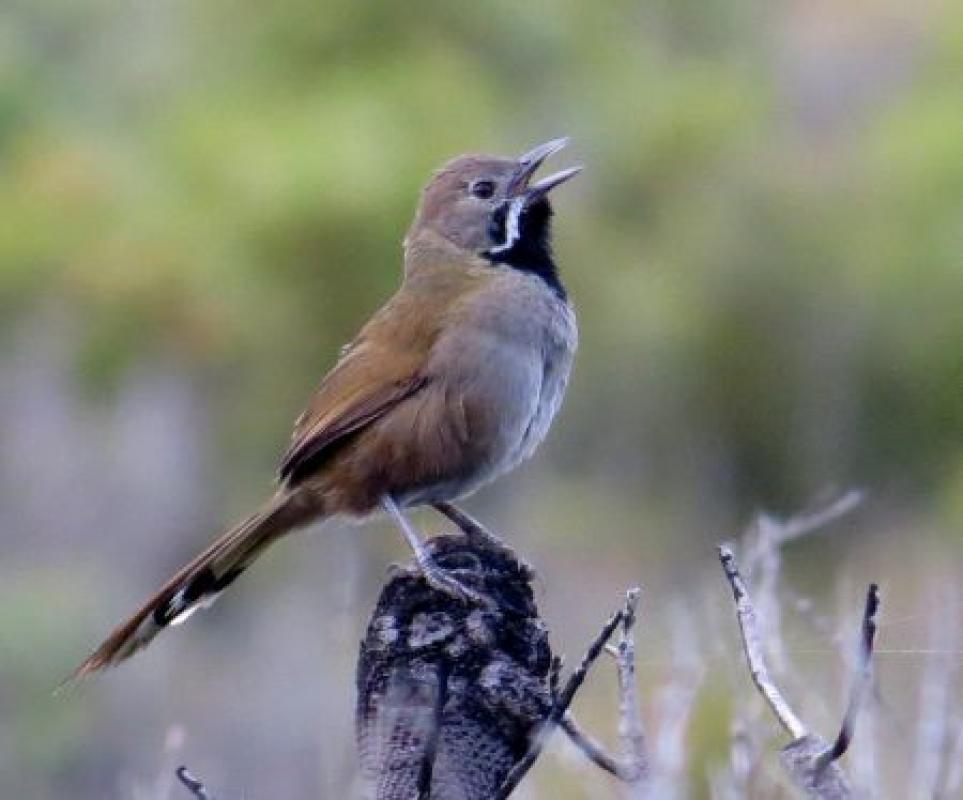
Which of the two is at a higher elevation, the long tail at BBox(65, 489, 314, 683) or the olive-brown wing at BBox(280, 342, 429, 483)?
the olive-brown wing at BBox(280, 342, 429, 483)

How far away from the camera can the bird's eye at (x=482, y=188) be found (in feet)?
20.3

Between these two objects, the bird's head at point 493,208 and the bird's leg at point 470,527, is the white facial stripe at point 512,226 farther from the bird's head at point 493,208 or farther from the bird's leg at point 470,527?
the bird's leg at point 470,527

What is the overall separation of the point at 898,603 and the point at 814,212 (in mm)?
13721

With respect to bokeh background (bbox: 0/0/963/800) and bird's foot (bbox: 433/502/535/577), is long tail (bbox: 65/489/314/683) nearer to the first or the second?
bird's foot (bbox: 433/502/535/577)

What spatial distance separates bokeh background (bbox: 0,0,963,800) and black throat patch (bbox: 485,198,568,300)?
8.21 metres

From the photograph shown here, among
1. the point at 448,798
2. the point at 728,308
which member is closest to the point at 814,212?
the point at 728,308

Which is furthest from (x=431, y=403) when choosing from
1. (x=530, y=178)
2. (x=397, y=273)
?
(x=397, y=273)

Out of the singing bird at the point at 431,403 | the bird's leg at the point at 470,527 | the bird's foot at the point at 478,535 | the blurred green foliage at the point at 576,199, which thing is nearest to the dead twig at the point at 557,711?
the bird's foot at the point at 478,535

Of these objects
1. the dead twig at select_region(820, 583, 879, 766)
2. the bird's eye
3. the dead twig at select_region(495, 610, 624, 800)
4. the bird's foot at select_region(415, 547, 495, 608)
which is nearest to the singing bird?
the bird's eye

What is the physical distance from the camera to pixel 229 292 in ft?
65.3

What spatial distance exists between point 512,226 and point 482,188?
0.16 metres

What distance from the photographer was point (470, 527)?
5.15 metres

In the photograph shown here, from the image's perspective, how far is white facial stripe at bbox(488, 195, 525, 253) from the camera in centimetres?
605

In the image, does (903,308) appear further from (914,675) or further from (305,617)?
(914,675)
